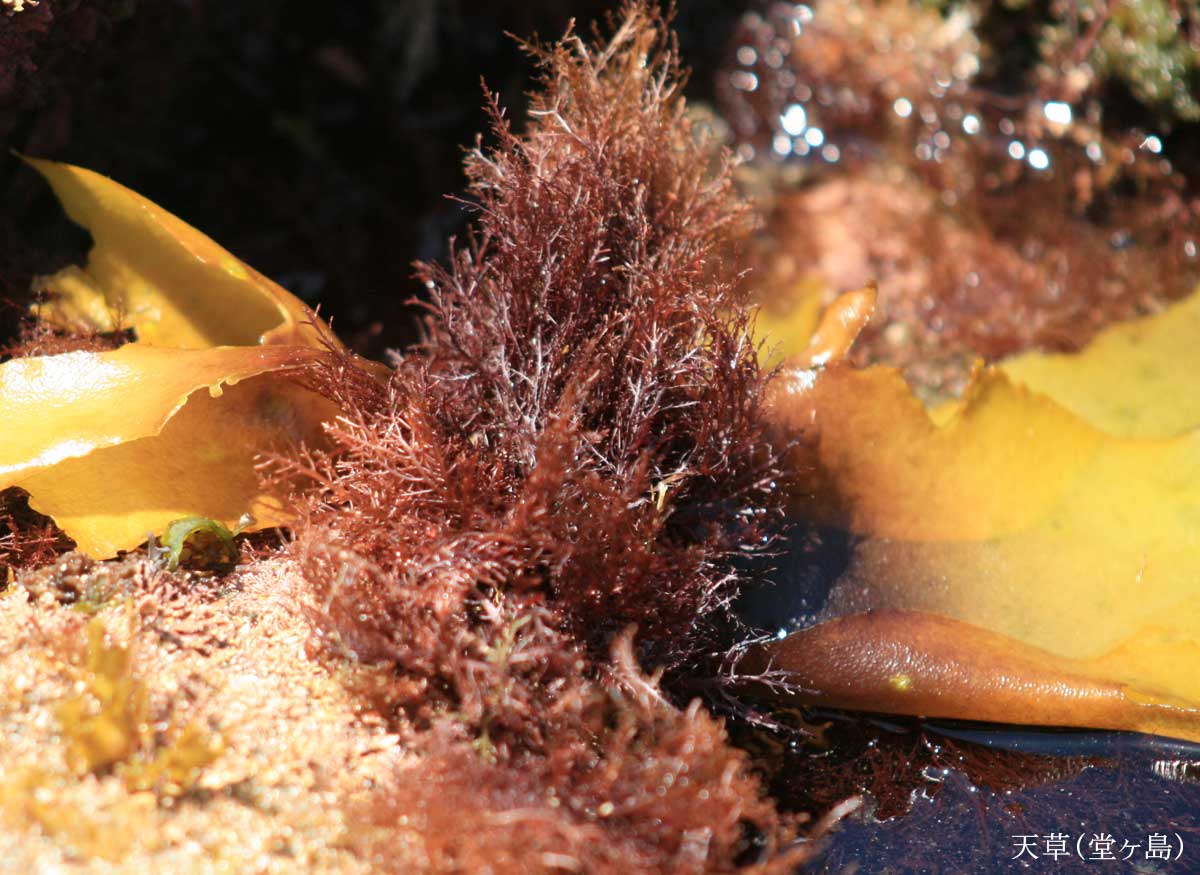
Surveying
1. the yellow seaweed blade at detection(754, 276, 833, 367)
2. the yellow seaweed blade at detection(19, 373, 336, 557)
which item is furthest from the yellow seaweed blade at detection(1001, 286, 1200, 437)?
the yellow seaweed blade at detection(19, 373, 336, 557)

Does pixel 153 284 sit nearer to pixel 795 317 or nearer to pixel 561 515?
pixel 561 515

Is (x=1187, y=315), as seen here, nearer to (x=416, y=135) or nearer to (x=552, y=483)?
(x=552, y=483)

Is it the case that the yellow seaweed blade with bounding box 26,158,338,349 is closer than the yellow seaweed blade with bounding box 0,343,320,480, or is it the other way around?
the yellow seaweed blade with bounding box 0,343,320,480

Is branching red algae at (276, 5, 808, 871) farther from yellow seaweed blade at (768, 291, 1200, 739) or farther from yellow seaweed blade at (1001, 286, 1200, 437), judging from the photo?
yellow seaweed blade at (1001, 286, 1200, 437)

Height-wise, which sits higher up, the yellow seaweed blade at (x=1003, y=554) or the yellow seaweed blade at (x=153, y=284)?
the yellow seaweed blade at (x=153, y=284)

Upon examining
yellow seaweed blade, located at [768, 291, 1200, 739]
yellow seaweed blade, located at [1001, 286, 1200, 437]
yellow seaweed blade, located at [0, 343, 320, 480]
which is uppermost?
yellow seaweed blade, located at [0, 343, 320, 480]

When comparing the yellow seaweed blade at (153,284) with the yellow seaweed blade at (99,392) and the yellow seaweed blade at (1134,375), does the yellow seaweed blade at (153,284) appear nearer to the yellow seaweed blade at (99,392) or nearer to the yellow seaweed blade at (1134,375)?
the yellow seaweed blade at (99,392)

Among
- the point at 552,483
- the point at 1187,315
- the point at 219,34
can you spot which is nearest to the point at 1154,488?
the point at 1187,315

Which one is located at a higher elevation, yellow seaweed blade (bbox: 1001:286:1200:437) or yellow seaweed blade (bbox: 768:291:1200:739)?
yellow seaweed blade (bbox: 1001:286:1200:437)

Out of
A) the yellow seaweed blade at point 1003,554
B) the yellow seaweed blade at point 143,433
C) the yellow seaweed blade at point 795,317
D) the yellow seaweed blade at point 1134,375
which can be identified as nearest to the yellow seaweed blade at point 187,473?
the yellow seaweed blade at point 143,433
